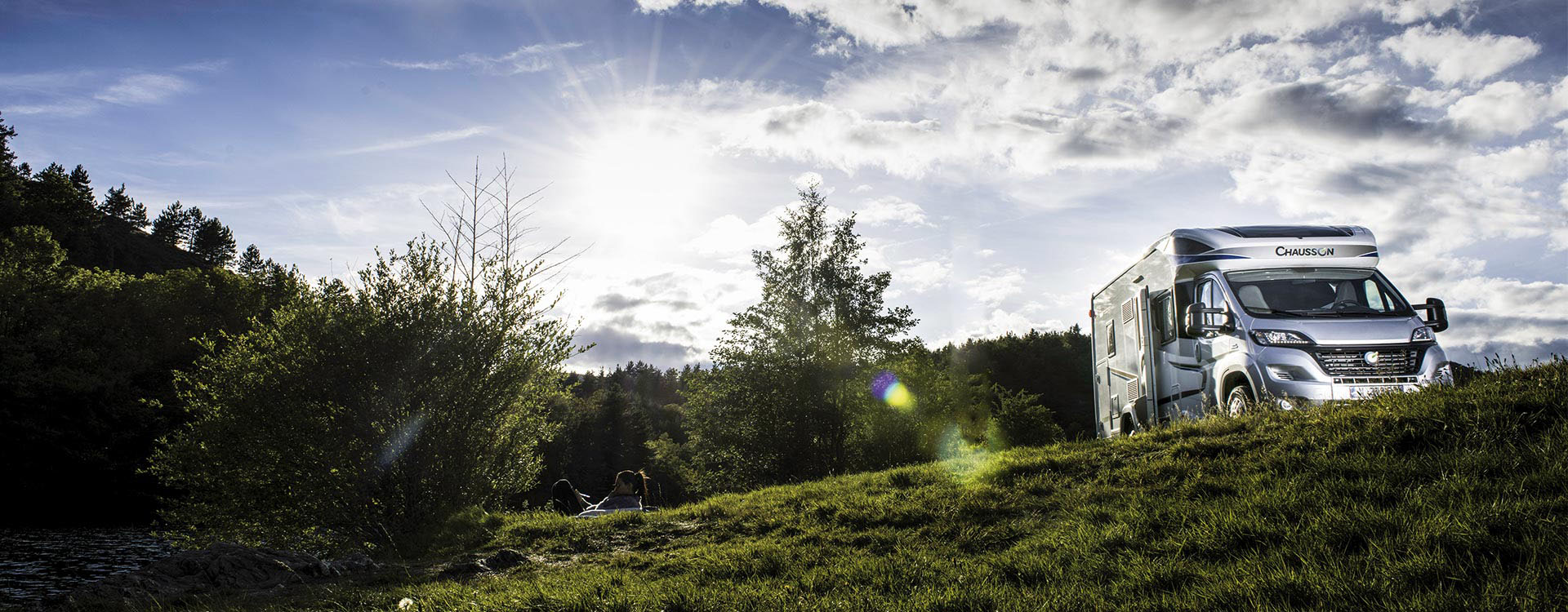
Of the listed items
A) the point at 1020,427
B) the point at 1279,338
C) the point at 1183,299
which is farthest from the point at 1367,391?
the point at 1020,427

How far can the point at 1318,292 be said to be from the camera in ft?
37.8

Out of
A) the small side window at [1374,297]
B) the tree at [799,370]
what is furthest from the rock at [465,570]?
the tree at [799,370]

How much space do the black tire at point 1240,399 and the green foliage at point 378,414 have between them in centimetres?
1298

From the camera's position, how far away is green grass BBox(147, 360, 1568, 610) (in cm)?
470

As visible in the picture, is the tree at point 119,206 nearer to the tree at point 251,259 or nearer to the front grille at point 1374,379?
the tree at point 251,259

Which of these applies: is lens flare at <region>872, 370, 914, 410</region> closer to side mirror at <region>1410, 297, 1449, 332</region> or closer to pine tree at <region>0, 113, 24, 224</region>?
side mirror at <region>1410, 297, 1449, 332</region>

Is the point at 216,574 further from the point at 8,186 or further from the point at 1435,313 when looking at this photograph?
the point at 8,186

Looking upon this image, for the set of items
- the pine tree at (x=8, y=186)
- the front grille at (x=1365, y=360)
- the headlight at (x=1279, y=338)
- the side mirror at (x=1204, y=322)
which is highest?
the pine tree at (x=8, y=186)

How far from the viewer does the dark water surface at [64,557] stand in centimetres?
1700

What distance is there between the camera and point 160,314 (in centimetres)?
4447

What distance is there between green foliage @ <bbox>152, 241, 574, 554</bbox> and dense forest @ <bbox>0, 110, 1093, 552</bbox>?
0.05 m

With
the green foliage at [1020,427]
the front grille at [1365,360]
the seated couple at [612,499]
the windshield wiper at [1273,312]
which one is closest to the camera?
the front grille at [1365,360]

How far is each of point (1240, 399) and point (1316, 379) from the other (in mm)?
1013

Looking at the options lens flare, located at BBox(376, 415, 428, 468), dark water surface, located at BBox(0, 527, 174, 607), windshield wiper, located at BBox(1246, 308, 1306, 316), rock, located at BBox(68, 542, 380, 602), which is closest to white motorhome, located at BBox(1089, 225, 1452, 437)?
windshield wiper, located at BBox(1246, 308, 1306, 316)
